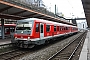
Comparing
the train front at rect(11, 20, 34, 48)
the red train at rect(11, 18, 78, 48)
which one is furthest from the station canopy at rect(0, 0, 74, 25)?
the train front at rect(11, 20, 34, 48)

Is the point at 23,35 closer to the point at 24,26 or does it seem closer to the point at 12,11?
the point at 24,26

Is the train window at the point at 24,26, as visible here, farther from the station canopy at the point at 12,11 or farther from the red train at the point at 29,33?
the station canopy at the point at 12,11

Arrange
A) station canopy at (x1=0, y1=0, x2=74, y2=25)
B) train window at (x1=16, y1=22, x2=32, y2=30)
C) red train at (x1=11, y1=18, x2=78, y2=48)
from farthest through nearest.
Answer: station canopy at (x1=0, y1=0, x2=74, y2=25), train window at (x1=16, y1=22, x2=32, y2=30), red train at (x1=11, y1=18, x2=78, y2=48)

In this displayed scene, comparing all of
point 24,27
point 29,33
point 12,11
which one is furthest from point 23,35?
point 12,11

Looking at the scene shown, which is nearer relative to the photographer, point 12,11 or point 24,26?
point 24,26

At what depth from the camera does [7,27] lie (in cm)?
2909

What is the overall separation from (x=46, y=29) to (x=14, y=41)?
12.3 ft

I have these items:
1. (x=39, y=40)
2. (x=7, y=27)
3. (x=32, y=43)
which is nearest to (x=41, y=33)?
(x=39, y=40)

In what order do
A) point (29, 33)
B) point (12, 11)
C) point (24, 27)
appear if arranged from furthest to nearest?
point (12, 11), point (24, 27), point (29, 33)

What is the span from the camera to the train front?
41.3 ft

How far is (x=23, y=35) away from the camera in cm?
1279

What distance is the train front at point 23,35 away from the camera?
41.3 ft

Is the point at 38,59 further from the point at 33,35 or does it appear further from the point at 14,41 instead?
the point at 14,41

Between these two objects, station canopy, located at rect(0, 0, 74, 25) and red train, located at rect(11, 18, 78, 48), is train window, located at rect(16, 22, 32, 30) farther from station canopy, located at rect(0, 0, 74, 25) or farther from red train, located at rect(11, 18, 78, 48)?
station canopy, located at rect(0, 0, 74, 25)
